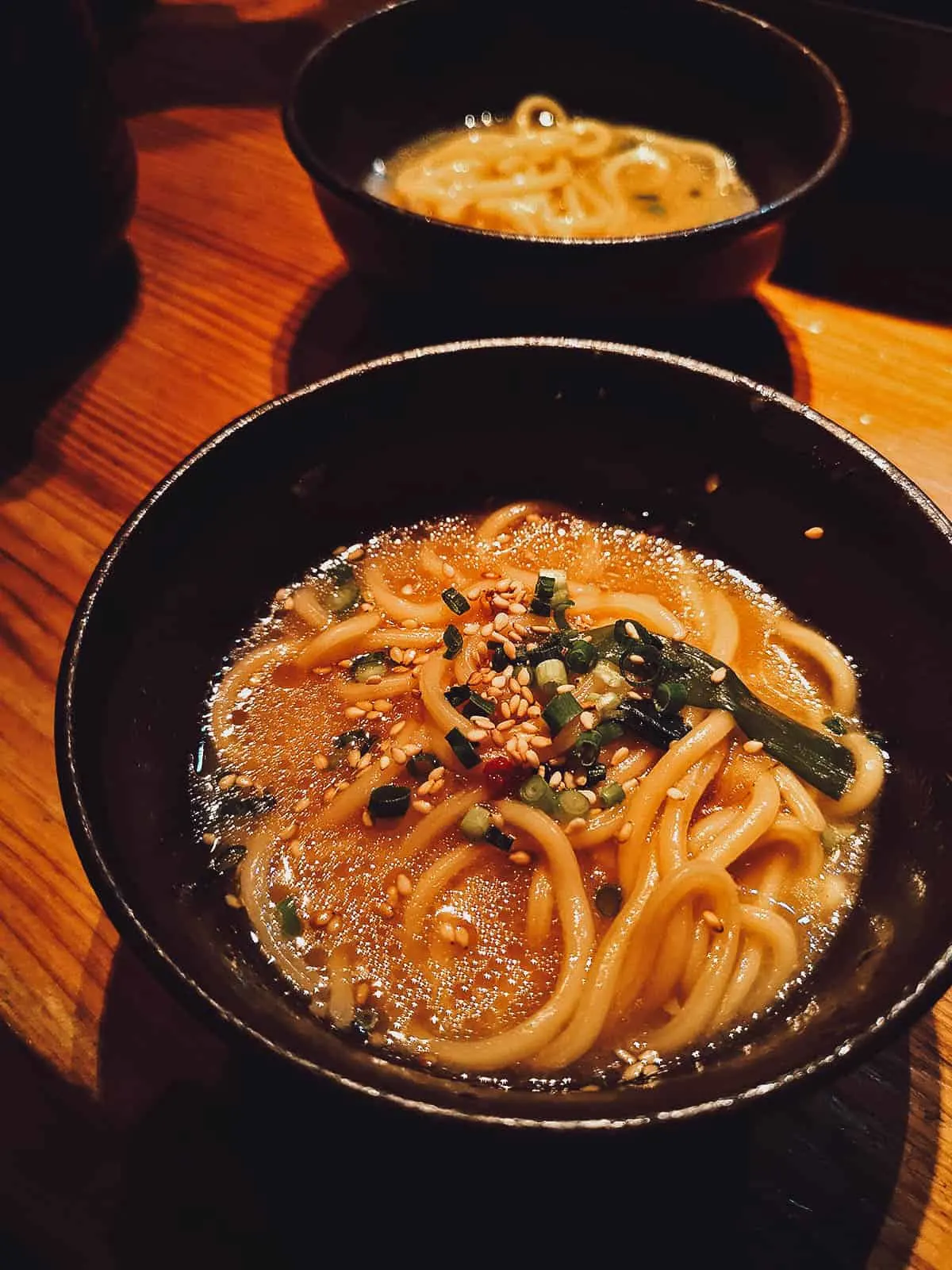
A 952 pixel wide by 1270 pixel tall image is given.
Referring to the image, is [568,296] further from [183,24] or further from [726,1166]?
[183,24]

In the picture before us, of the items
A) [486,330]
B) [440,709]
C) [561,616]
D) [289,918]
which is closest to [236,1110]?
[289,918]

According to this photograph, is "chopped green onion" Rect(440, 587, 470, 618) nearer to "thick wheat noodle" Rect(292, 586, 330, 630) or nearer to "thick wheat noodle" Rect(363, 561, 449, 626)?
"thick wheat noodle" Rect(363, 561, 449, 626)

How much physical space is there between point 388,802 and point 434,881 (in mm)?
178

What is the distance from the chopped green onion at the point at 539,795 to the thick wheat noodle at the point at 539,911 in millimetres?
127

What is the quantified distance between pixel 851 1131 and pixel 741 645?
3.23 ft

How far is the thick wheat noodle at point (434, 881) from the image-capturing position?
174cm

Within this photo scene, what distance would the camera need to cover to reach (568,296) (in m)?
2.54

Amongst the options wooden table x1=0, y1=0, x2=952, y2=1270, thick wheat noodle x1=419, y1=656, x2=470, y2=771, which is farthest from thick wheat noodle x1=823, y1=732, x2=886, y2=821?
thick wheat noodle x1=419, y1=656, x2=470, y2=771

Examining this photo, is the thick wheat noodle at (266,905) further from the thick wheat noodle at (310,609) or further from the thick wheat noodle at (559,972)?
the thick wheat noodle at (310,609)

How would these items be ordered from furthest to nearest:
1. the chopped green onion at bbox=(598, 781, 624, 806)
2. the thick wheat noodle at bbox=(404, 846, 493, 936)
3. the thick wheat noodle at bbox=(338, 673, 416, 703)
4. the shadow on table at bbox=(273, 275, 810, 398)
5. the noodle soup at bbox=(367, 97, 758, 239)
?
the noodle soup at bbox=(367, 97, 758, 239)
the shadow on table at bbox=(273, 275, 810, 398)
the thick wheat noodle at bbox=(338, 673, 416, 703)
the chopped green onion at bbox=(598, 781, 624, 806)
the thick wheat noodle at bbox=(404, 846, 493, 936)

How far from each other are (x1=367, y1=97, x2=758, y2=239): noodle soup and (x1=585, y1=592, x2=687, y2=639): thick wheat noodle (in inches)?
68.0

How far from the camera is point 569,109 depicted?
3.84 m

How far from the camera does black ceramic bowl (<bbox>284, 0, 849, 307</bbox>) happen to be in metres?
2.51

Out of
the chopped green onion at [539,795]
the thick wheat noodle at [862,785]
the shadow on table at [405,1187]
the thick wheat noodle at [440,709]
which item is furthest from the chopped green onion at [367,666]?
the thick wheat noodle at [862,785]
